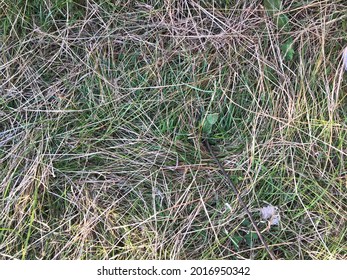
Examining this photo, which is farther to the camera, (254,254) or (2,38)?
(2,38)

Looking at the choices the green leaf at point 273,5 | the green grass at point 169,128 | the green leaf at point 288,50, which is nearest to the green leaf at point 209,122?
the green grass at point 169,128

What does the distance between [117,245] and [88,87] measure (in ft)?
2.07

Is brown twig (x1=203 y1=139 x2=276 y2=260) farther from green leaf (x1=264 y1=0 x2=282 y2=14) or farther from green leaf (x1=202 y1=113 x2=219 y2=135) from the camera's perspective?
green leaf (x1=264 y1=0 x2=282 y2=14)

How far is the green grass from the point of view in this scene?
175cm

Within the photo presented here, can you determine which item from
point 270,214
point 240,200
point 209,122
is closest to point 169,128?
point 209,122

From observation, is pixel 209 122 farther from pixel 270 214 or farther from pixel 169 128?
pixel 270 214

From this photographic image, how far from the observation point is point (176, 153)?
178 centimetres

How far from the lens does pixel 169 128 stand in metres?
1.80

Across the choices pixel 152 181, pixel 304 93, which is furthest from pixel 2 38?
pixel 304 93

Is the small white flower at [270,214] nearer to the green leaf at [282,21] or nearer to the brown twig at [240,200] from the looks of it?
the brown twig at [240,200]

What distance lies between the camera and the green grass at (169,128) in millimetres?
1747
